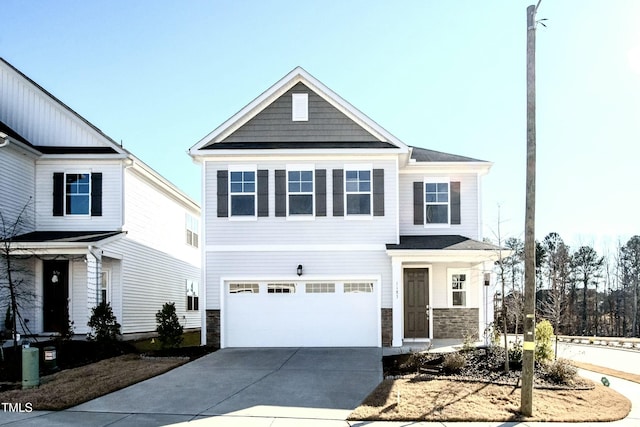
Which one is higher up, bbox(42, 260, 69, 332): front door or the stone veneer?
bbox(42, 260, 69, 332): front door

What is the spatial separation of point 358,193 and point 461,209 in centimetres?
386

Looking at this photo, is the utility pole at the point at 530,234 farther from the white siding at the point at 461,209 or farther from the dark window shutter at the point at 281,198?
the white siding at the point at 461,209

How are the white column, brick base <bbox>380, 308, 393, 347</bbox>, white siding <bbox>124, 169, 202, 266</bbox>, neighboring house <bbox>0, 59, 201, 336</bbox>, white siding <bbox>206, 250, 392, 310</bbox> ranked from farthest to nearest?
1. white siding <bbox>124, 169, 202, 266</bbox>
2. neighboring house <bbox>0, 59, 201, 336</bbox>
3. white siding <bbox>206, 250, 392, 310</bbox>
4. brick base <bbox>380, 308, 393, 347</bbox>
5. the white column

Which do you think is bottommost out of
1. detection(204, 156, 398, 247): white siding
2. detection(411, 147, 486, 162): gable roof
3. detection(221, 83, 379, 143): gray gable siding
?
detection(204, 156, 398, 247): white siding

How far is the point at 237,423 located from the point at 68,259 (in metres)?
12.1

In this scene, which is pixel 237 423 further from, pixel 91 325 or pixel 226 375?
pixel 91 325

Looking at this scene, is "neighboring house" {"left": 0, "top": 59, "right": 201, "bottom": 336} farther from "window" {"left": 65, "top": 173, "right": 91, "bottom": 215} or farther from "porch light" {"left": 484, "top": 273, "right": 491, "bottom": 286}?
"porch light" {"left": 484, "top": 273, "right": 491, "bottom": 286}

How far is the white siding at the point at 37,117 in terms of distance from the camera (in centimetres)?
2084

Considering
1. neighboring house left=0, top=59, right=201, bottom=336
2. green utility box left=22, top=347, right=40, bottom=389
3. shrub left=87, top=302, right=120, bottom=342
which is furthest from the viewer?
neighboring house left=0, top=59, right=201, bottom=336

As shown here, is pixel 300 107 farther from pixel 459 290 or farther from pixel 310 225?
pixel 459 290

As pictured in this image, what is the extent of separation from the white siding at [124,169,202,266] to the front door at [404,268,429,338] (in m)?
9.60

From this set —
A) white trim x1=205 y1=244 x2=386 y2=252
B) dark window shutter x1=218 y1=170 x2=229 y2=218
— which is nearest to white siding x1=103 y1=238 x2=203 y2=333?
white trim x1=205 y1=244 x2=386 y2=252

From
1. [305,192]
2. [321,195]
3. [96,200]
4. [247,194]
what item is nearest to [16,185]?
[96,200]

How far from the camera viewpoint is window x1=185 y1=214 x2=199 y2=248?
29.0m
